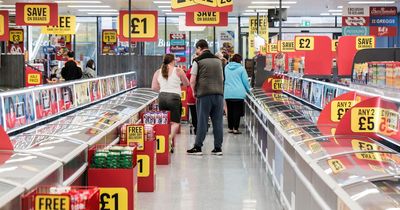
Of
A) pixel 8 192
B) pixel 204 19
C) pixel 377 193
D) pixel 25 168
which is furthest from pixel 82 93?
pixel 204 19

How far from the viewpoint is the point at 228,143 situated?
11609 millimetres

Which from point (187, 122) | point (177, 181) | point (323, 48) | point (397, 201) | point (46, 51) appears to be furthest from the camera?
point (46, 51)

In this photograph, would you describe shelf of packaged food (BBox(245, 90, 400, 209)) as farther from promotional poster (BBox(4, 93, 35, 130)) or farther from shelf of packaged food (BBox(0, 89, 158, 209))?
promotional poster (BBox(4, 93, 35, 130))

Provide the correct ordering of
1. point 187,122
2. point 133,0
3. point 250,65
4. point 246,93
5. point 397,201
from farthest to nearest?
1. point 133,0
2. point 250,65
3. point 187,122
4. point 246,93
5. point 397,201

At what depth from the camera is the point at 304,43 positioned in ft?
40.8

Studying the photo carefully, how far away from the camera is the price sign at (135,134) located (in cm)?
694

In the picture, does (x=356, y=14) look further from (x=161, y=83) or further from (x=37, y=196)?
(x=37, y=196)

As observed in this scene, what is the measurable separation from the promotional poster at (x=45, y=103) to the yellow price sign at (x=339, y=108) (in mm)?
2791

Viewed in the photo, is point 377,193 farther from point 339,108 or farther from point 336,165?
point 339,108

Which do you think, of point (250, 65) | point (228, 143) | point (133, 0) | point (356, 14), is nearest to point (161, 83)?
point (228, 143)

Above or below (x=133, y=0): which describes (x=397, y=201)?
below

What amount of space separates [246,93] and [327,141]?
825 cm

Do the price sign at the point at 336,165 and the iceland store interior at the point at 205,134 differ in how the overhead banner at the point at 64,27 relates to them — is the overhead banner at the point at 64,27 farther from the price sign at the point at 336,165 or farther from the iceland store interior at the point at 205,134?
the price sign at the point at 336,165

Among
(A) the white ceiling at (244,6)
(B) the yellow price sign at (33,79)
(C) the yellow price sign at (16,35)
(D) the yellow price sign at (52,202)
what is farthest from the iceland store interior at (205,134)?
(C) the yellow price sign at (16,35)
